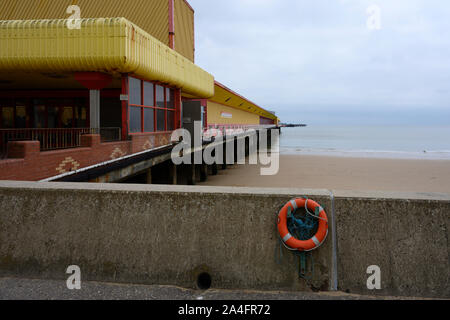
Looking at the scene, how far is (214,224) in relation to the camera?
3770 mm

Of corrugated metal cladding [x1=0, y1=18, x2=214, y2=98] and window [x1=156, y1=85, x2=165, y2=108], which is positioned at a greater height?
corrugated metal cladding [x1=0, y1=18, x2=214, y2=98]

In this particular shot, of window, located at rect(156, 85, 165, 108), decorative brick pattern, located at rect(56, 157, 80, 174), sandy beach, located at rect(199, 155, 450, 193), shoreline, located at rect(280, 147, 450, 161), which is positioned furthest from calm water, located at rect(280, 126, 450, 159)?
decorative brick pattern, located at rect(56, 157, 80, 174)

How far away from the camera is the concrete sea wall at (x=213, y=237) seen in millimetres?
3568

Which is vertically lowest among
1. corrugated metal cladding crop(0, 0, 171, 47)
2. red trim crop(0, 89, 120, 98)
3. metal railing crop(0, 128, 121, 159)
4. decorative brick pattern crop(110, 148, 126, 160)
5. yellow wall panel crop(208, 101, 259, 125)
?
decorative brick pattern crop(110, 148, 126, 160)

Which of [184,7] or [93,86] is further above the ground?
[184,7]

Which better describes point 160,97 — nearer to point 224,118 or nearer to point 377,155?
point 224,118

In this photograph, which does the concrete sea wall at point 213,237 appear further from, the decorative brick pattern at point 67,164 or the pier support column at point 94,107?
the pier support column at point 94,107

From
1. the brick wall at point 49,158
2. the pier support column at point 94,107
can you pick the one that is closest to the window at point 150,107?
the pier support column at point 94,107

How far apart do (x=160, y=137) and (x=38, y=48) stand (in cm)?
693

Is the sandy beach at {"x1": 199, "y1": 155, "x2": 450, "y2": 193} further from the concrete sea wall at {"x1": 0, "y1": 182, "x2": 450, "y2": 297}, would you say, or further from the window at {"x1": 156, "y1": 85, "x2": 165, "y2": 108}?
the concrete sea wall at {"x1": 0, "y1": 182, "x2": 450, "y2": 297}

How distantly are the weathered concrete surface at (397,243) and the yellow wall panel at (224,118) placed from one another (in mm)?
32214

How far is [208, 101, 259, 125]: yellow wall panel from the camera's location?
3641cm
